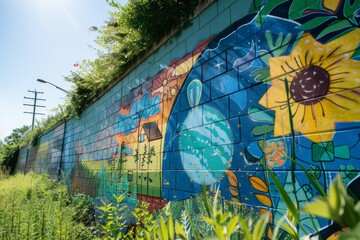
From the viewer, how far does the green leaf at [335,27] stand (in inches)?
60.9

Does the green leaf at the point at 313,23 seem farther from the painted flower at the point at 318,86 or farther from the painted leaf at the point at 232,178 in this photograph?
the painted leaf at the point at 232,178

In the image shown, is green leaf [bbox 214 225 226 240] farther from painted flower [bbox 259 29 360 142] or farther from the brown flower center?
the brown flower center

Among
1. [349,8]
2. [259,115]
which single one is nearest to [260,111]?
[259,115]

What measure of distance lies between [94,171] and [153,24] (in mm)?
3713

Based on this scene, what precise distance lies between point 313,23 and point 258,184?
1.16m

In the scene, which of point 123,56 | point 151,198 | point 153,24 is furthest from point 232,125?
point 123,56

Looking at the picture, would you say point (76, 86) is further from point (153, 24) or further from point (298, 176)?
point (298, 176)

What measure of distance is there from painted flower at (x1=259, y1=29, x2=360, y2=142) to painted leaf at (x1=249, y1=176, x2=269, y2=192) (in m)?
0.38

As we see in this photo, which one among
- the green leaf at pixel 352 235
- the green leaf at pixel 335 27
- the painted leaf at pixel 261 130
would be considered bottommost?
the green leaf at pixel 352 235

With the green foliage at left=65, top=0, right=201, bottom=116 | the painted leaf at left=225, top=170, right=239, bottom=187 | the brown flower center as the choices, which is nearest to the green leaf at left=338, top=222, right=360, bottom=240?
the brown flower center

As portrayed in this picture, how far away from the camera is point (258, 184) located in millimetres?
1949

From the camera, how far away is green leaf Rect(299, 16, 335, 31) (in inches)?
64.9

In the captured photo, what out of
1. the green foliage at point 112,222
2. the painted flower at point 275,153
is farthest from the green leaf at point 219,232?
the painted flower at point 275,153

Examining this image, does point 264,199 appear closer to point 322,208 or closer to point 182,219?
point 182,219
